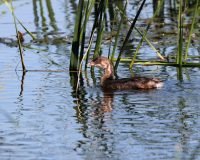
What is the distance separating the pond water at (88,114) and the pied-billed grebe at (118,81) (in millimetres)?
102

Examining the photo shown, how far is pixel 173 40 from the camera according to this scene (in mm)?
15742

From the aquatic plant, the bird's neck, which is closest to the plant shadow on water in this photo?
the bird's neck

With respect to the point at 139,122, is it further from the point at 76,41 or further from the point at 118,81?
the point at 76,41

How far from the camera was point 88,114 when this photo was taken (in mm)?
10539

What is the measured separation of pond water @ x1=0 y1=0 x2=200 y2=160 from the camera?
8906mm

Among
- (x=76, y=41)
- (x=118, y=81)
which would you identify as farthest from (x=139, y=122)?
(x=76, y=41)

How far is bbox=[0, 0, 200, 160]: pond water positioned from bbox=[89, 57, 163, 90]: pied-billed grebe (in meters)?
0.10

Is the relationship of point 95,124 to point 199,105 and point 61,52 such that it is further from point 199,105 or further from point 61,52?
point 61,52

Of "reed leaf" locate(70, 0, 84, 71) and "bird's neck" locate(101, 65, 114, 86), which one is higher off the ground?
"reed leaf" locate(70, 0, 84, 71)

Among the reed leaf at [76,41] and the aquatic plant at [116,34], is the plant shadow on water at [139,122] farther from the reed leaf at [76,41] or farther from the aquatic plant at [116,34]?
the reed leaf at [76,41]

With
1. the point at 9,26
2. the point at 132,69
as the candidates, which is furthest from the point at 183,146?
the point at 9,26

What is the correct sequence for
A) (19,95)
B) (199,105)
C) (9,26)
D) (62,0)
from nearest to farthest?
(199,105)
(19,95)
(9,26)
(62,0)

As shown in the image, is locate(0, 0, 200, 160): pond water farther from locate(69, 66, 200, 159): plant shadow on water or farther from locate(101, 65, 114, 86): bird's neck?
locate(101, 65, 114, 86): bird's neck

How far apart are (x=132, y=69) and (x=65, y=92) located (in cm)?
195
